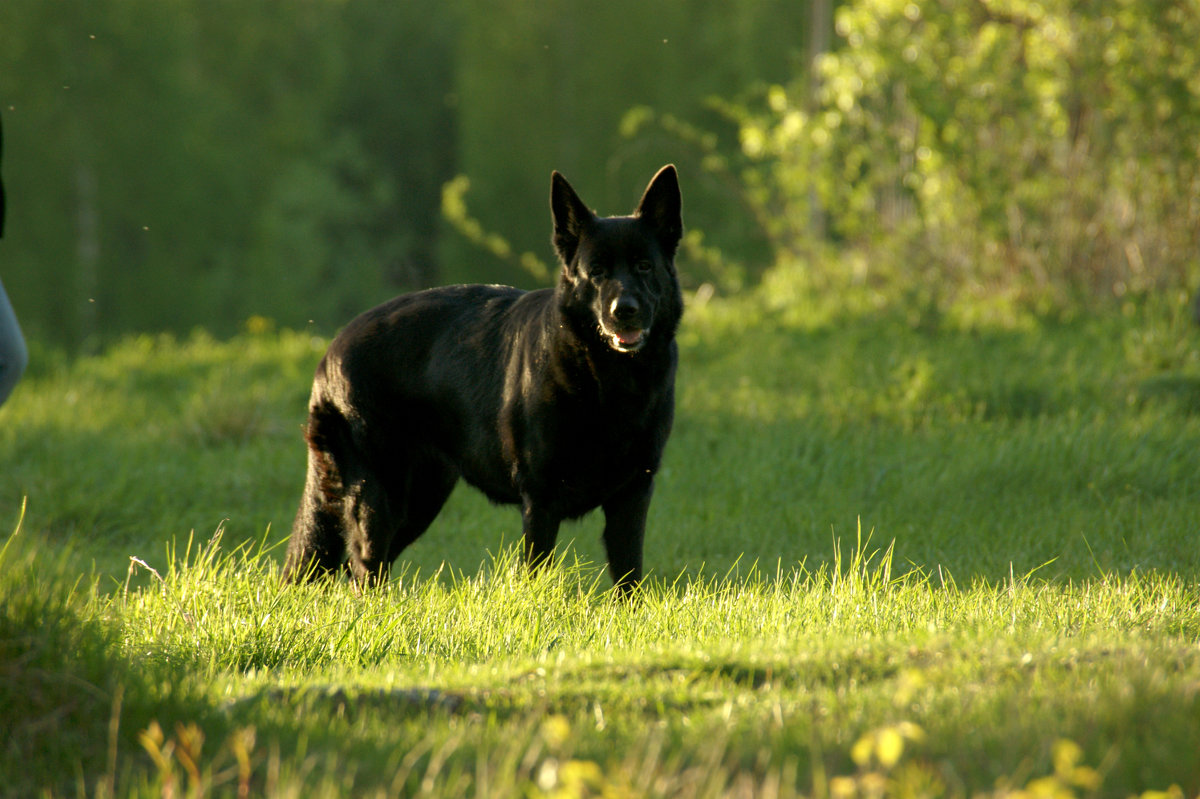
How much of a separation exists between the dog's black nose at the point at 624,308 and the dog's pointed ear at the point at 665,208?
471 mm

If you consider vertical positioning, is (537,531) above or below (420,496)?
above

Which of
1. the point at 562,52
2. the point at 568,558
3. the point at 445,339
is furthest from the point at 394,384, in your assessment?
the point at 562,52

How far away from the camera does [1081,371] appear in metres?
7.54

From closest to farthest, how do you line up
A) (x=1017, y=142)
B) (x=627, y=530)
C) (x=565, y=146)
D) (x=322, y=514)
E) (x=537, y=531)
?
(x=537, y=531), (x=627, y=530), (x=322, y=514), (x=1017, y=142), (x=565, y=146)

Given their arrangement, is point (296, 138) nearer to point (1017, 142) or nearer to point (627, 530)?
point (1017, 142)

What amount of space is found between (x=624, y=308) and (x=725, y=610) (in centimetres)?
117

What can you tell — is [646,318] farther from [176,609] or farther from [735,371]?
[735,371]

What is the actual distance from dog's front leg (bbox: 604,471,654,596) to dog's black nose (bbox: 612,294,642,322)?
657mm

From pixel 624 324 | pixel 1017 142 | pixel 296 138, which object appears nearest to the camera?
pixel 624 324

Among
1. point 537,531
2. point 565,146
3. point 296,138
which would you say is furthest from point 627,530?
point 296,138

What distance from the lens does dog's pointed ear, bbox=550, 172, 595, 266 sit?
14.7 ft

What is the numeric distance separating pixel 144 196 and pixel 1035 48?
19.4 metres

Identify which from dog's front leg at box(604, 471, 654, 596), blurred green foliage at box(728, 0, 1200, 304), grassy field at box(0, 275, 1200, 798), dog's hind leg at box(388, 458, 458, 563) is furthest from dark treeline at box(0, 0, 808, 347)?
dog's front leg at box(604, 471, 654, 596)

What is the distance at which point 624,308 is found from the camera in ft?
13.6
